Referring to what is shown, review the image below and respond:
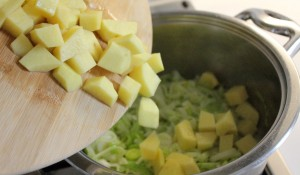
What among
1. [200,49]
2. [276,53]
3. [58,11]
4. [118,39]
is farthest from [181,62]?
[58,11]

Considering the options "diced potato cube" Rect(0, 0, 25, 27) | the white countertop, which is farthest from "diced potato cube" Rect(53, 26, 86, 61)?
the white countertop

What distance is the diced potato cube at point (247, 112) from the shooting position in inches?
53.4

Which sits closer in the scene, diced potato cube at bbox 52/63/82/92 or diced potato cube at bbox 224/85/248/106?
diced potato cube at bbox 52/63/82/92

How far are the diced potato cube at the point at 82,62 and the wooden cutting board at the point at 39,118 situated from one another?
2.1 inches

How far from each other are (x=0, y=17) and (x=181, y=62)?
0.73 meters

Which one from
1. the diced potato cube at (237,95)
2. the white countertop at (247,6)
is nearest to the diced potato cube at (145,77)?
the diced potato cube at (237,95)

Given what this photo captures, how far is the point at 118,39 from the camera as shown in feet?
3.36

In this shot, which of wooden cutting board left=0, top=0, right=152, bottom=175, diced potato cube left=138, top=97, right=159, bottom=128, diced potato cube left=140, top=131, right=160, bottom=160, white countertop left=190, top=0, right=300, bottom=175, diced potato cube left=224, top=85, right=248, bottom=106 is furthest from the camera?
white countertop left=190, top=0, right=300, bottom=175

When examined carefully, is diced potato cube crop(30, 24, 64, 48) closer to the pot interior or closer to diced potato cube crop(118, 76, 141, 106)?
diced potato cube crop(118, 76, 141, 106)

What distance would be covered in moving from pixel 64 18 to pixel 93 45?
9cm

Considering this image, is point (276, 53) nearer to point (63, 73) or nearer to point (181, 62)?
point (181, 62)

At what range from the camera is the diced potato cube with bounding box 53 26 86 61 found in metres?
0.94

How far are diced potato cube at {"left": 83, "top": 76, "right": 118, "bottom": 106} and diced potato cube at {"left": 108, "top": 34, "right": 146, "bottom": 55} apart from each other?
0.10 m

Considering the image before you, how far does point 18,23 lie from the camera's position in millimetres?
925
